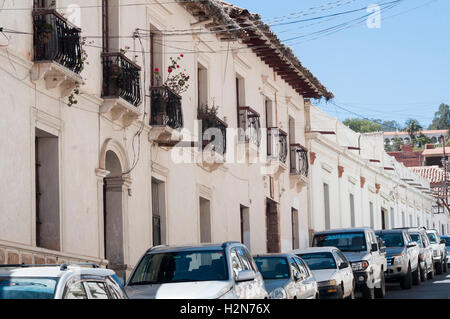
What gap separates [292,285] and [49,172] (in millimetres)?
4701

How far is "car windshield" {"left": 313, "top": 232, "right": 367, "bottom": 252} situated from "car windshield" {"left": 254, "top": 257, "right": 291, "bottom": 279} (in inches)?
280

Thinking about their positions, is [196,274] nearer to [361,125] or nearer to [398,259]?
[398,259]

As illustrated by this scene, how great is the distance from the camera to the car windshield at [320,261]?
810 inches

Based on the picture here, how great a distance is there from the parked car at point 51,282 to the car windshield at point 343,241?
1594cm

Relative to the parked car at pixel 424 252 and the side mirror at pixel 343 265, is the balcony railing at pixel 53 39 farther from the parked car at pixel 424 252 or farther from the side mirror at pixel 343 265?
the parked car at pixel 424 252

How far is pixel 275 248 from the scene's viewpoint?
101 ft

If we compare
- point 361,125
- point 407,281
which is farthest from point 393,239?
point 361,125

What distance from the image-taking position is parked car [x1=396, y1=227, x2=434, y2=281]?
100 ft

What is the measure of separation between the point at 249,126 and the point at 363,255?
18.8ft

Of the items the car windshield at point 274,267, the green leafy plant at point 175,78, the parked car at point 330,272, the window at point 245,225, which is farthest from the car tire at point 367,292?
the green leafy plant at point 175,78

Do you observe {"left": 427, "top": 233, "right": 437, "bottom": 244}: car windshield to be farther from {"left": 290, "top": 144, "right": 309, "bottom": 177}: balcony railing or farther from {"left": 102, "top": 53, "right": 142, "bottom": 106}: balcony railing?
{"left": 102, "top": 53, "right": 142, "bottom": 106}: balcony railing
